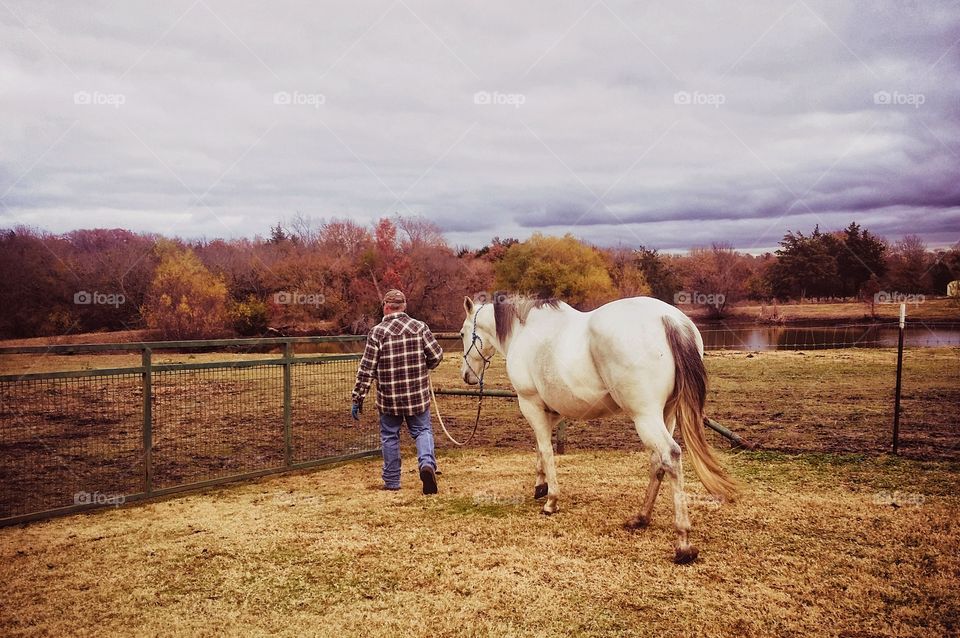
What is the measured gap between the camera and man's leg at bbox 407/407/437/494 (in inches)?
228

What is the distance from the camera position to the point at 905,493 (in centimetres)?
531

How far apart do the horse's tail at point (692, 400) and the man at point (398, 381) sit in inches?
96.5

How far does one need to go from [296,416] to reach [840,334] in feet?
98.7

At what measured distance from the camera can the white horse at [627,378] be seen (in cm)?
438

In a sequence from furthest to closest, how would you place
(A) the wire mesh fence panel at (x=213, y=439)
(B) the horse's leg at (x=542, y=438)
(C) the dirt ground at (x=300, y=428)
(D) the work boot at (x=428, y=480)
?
(A) the wire mesh fence panel at (x=213, y=439)
(C) the dirt ground at (x=300, y=428)
(D) the work boot at (x=428, y=480)
(B) the horse's leg at (x=542, y=438)

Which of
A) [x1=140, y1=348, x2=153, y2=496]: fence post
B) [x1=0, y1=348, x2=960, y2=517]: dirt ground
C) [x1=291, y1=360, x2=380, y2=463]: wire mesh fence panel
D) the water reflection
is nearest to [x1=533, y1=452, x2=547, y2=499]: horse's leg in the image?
[x1=0, y1=348, x2=960, y2=517]: dirt ground

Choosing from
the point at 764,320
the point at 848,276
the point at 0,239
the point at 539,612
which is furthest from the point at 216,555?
the point at 848,276

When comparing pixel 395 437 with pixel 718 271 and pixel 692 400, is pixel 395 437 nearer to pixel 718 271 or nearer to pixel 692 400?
pixel 692 400

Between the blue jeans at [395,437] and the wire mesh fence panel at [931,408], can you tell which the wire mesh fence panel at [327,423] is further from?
the wire mesh fence panel at [931,408]

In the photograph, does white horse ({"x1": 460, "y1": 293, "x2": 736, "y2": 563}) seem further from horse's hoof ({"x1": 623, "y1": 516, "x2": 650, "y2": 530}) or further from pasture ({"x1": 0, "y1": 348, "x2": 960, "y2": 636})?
pasture ({"x1": 0, "y1": 348, "x2": 960, "y2": 636})

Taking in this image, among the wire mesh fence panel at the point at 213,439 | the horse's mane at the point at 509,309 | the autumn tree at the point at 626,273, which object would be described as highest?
the autumn tree at the point at 626,273

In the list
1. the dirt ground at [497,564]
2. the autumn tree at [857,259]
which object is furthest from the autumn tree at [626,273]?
the dirt ground at [497,564]

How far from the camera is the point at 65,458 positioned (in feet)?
25.1

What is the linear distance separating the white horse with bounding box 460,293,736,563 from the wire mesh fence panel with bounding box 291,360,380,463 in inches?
117
